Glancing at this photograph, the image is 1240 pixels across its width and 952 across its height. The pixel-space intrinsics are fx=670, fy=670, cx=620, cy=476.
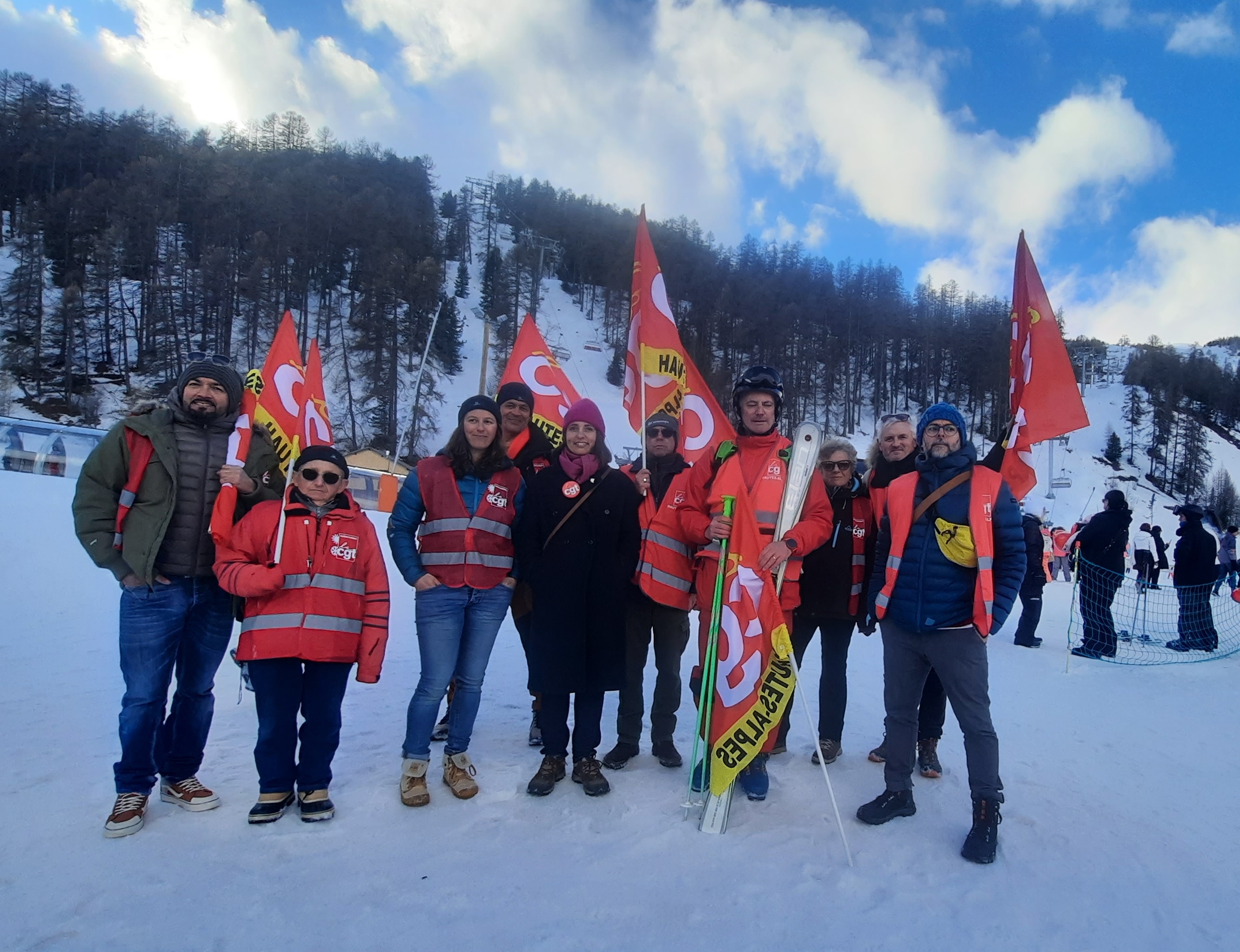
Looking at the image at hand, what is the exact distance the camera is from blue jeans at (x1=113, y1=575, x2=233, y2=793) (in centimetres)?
284

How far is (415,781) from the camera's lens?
10.4 feet

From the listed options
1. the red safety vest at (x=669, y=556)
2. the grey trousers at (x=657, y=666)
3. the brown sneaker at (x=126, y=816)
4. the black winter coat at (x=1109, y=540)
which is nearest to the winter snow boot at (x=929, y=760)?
the grey trousers at (x=657, y=666)

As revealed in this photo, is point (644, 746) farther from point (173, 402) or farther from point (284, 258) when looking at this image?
point (284, 258)

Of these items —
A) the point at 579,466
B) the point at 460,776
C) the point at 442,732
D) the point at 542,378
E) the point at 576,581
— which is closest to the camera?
the point at 460,776


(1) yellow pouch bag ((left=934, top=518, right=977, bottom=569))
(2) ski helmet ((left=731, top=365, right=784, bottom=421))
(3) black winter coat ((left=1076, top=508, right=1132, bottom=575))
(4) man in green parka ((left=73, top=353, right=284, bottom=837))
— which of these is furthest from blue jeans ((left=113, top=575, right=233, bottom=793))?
(3) black winter coat ((left=1076, top=508, right=1132, bottom=575))

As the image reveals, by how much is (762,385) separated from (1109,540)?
7.46 m

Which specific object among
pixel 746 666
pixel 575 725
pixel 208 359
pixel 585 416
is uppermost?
pixel 208 359

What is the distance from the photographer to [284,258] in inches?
1596

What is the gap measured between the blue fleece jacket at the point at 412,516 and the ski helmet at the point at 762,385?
4.69 ft

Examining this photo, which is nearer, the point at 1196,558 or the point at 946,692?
the point at 946,692

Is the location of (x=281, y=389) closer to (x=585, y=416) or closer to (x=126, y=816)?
(x=585, y=416)

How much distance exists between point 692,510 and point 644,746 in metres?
1.55

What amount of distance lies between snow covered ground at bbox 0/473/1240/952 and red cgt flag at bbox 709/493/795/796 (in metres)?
0.38

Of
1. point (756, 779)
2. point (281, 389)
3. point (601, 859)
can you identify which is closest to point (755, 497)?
point (756, 779)
